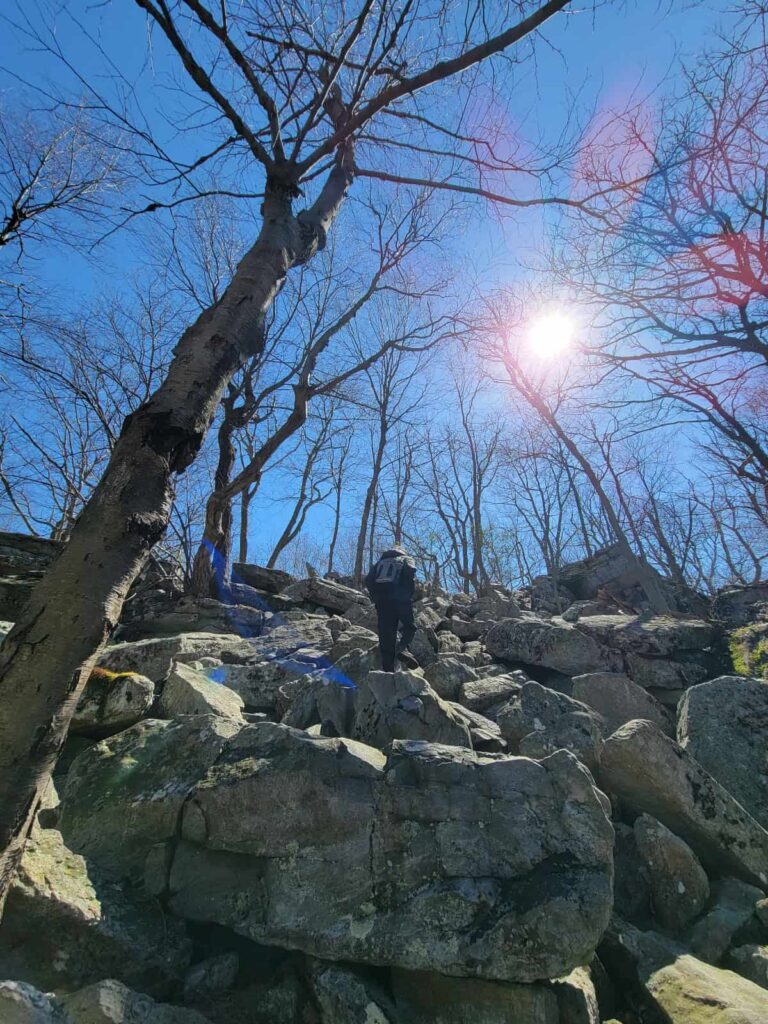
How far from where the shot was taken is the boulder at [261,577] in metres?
13.0

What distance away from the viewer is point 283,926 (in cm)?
226

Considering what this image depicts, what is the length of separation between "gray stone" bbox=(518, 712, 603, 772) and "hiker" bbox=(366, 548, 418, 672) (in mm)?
2548

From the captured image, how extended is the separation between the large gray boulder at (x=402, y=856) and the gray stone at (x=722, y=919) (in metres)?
0.87

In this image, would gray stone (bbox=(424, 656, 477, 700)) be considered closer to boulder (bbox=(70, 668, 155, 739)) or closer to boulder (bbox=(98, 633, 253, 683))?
boulder (bbox=(98, 633, 253, 683))

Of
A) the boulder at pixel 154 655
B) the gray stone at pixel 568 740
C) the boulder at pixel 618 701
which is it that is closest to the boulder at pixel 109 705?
the boulder at pixel 154 655

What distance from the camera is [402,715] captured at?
3951mm

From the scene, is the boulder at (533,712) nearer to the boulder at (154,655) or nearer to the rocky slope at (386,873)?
the rocky slope at (386,873)

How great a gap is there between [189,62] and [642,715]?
6.16 m

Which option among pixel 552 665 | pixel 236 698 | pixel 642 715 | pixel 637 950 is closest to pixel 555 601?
pixel 552 665

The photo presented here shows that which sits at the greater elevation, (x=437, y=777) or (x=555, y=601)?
(x=555, y=601)

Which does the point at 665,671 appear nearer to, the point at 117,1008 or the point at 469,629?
the point at 469,629

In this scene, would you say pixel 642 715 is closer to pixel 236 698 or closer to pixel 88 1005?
pixel 236 698

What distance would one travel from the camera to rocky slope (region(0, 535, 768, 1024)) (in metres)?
2.07

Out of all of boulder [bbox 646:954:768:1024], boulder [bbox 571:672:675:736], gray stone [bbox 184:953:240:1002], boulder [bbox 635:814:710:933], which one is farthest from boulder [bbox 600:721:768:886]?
gray stone [bbox 184:953:240:1002]
